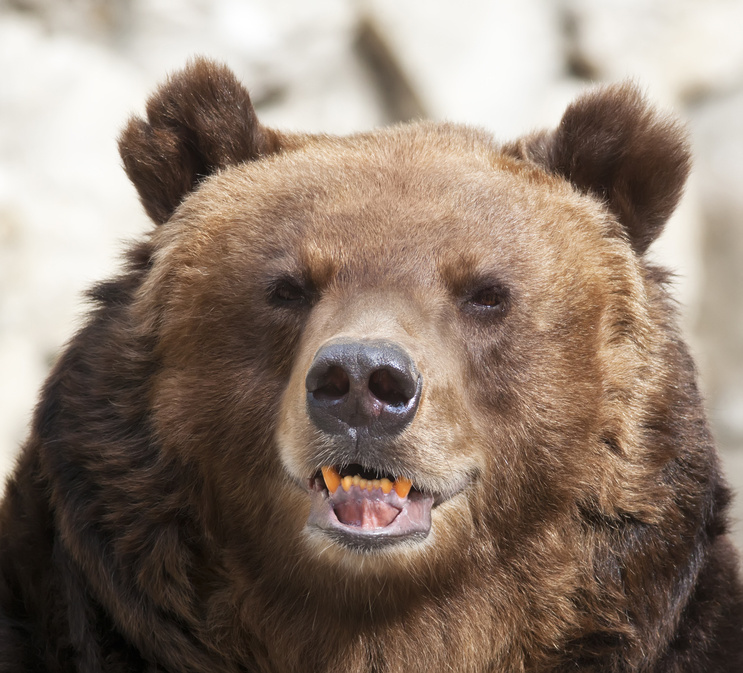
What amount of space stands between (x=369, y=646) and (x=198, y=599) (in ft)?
2.30

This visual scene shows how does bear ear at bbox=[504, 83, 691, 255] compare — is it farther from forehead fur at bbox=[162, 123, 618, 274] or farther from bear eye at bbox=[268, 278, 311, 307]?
bear eye at bbox=[268, 278, 311, 307]

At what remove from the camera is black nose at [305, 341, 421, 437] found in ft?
11.6

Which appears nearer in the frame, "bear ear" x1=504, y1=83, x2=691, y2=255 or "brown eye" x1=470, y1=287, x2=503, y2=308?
"brown eye" x1=470, y1=287, x2=503, y2=308

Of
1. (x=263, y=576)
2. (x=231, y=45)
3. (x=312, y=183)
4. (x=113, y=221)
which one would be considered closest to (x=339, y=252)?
(x=312, y=183)

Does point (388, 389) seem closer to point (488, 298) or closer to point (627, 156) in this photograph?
point (488, 298)

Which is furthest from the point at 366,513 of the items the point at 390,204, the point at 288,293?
the point at 390,204

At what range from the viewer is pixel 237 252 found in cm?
440

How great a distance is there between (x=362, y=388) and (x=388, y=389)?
108 millimetres

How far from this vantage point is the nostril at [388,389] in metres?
3.58

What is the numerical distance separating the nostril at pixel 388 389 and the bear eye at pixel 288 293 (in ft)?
2.46

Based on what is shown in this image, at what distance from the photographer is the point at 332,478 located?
382cm

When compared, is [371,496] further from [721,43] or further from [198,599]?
[721,43]

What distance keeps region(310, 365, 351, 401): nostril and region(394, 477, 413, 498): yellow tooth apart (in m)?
0.38

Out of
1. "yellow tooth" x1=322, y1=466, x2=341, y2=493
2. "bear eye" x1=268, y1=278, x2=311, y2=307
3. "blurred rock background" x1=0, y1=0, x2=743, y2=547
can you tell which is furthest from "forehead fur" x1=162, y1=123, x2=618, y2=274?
"blurred rock background" x1=0, y1=0, x2=743, y2=547
